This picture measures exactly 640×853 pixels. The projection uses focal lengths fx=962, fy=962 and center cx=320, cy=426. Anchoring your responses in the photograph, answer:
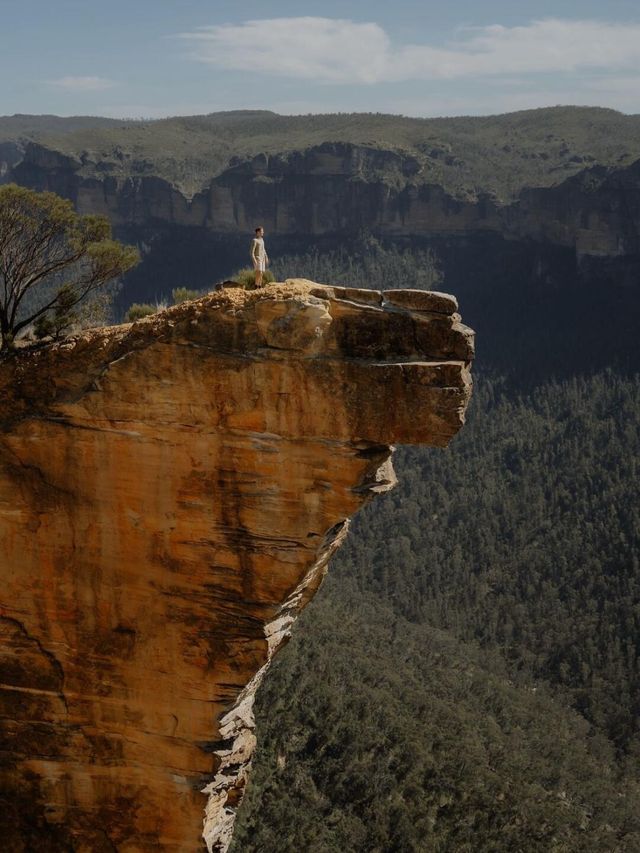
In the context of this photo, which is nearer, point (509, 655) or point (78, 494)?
point (78, 494)

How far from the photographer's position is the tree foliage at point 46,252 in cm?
2048

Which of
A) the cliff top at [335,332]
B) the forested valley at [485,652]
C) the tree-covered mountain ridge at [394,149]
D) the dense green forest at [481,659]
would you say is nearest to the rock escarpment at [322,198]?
the tree-covered mountain ridge at [394,149]

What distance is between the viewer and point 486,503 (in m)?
83.1

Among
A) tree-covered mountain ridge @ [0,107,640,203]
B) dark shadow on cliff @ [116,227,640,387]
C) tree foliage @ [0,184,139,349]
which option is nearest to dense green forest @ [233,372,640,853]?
dark shadow on cliff @ [116,227,640,387]

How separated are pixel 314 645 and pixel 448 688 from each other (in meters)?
9.25

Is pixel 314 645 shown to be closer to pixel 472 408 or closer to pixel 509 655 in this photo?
pixel 509 655

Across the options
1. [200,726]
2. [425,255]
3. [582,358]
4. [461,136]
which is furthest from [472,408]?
[461,136]

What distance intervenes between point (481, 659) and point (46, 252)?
160 feet

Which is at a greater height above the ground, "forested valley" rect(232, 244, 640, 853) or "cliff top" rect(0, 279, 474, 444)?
"cliff top" rect(0, 279, 474, 444)

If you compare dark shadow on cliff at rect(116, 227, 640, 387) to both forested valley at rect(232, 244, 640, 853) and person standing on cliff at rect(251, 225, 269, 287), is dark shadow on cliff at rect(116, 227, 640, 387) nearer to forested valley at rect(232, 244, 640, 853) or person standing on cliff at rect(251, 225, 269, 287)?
forested valley at rect(232, 244, 640, 853)

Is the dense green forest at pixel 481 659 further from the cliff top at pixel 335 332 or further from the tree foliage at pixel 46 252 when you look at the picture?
the cliff top at pixel 335 332

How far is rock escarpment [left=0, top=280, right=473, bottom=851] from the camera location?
1586cm

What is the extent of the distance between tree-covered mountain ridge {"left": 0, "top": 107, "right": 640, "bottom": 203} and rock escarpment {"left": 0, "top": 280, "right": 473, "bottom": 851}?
106 meters

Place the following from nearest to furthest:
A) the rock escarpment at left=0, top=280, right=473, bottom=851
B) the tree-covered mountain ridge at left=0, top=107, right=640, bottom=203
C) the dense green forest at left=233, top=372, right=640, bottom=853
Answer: the rock escarpment at left=0, top=280, right=473, bottom=851
the dense green forest at left=233, top=372, right=640, bottom=853
the tree-covered mountain ridge at left=0, top=107, right=640, bottom=203
